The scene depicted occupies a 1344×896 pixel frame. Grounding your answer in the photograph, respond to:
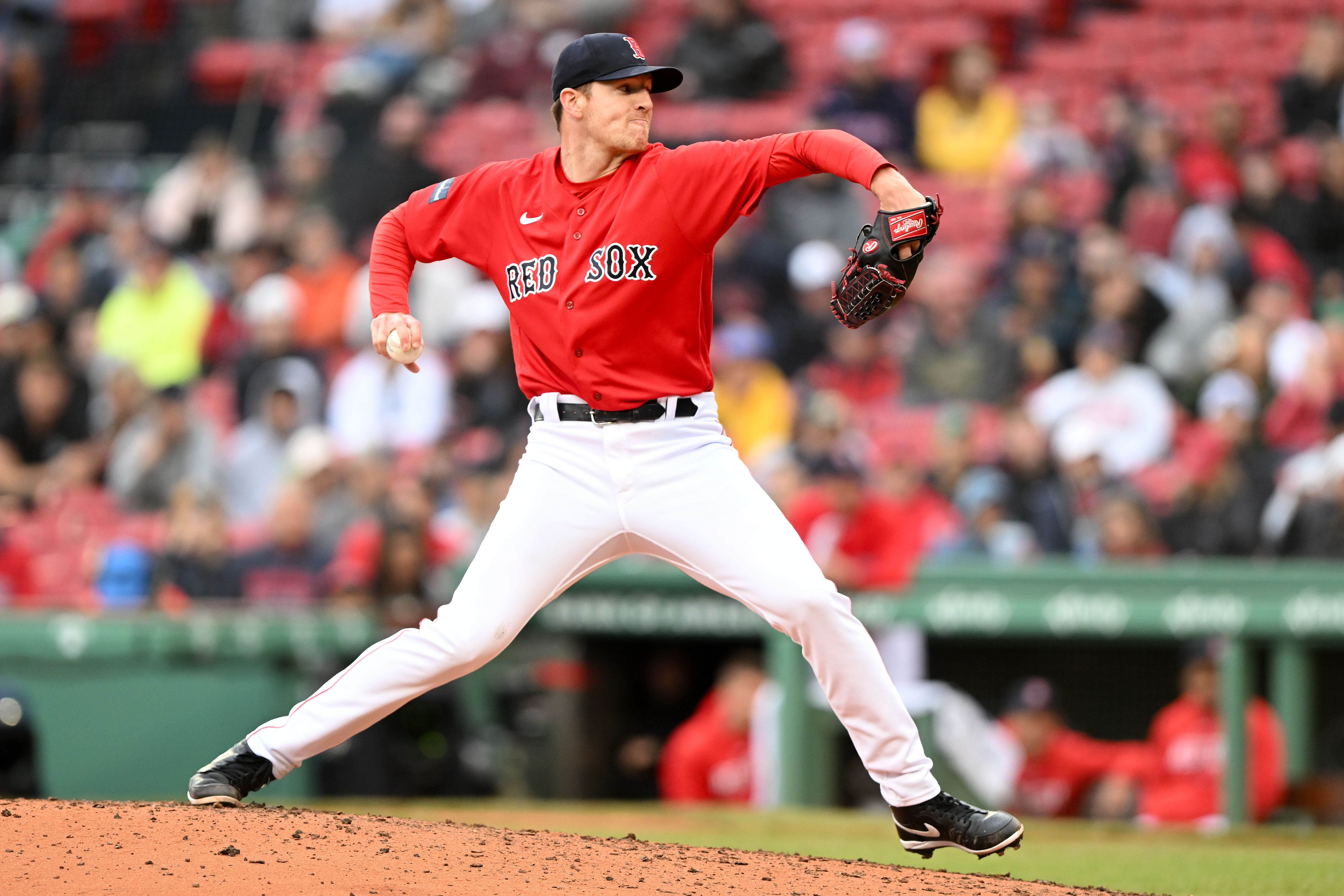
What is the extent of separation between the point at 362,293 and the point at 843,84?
3.45 meters

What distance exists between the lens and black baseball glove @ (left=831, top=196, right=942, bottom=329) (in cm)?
369

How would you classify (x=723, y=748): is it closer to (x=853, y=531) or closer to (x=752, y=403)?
(x=853, y=531)

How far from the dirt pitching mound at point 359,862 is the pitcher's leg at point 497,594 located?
29cm

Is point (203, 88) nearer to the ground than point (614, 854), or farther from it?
farther from it

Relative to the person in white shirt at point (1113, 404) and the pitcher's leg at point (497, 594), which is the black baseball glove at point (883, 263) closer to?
the pitcher's leg at point (497, 594)

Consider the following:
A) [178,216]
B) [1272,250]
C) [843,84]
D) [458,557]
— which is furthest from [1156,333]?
[178,216]

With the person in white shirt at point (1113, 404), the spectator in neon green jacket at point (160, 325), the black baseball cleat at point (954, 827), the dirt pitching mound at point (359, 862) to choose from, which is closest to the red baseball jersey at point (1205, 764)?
the person in white shirt at point (1113, 404)

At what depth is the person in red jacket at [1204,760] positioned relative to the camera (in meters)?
6.95

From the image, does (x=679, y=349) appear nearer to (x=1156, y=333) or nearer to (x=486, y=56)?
(x=1156, y=333)

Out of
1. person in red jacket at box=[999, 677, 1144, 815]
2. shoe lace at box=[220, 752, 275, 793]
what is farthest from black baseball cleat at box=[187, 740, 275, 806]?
person in red jacket at box=[999, 677, 1144, 815]

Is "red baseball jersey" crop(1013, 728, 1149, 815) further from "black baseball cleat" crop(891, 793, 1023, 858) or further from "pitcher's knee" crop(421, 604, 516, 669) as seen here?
"pitcher's knee" crop(421, 604, 516, 669)

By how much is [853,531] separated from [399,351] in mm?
4102

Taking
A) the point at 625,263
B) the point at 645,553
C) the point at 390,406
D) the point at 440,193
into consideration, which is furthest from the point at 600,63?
the point at 390,406

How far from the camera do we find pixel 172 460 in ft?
34.0
